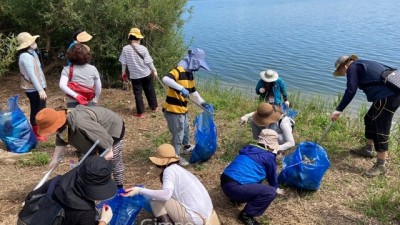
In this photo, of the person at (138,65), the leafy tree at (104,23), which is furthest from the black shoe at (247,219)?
the leafy tree at (104,23)

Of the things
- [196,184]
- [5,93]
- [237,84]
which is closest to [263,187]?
[196,184]

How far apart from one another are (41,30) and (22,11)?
56 cm

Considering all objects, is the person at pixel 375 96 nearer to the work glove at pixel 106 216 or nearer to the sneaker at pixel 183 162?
the sneaker at pixel 183 162

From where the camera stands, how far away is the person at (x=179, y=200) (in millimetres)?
3189

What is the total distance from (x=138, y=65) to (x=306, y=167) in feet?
11.7

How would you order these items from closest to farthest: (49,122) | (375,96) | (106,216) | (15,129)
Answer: (106,216) < (49,122) < (375,96) < (15,129)

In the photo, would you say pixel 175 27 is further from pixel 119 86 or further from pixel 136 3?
pixel 119 86

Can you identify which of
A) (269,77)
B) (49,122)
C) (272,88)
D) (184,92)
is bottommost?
(272,88)

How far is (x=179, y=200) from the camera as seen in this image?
10.6 feet

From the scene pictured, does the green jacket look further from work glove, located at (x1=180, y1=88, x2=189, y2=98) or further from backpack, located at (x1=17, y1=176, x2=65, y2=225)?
work glove, located at (x1=180, y1=88, x2=189, y2=98)

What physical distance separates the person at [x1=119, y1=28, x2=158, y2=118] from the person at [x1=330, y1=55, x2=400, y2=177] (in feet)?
10.3

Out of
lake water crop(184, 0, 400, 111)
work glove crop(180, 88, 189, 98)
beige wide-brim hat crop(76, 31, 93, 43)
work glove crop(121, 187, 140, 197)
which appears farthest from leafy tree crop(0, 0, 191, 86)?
work glove crop(121, 187, 140, 197)

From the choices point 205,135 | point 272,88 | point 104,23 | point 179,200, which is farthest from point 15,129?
point 104,23

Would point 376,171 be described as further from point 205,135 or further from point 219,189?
point 205,135
